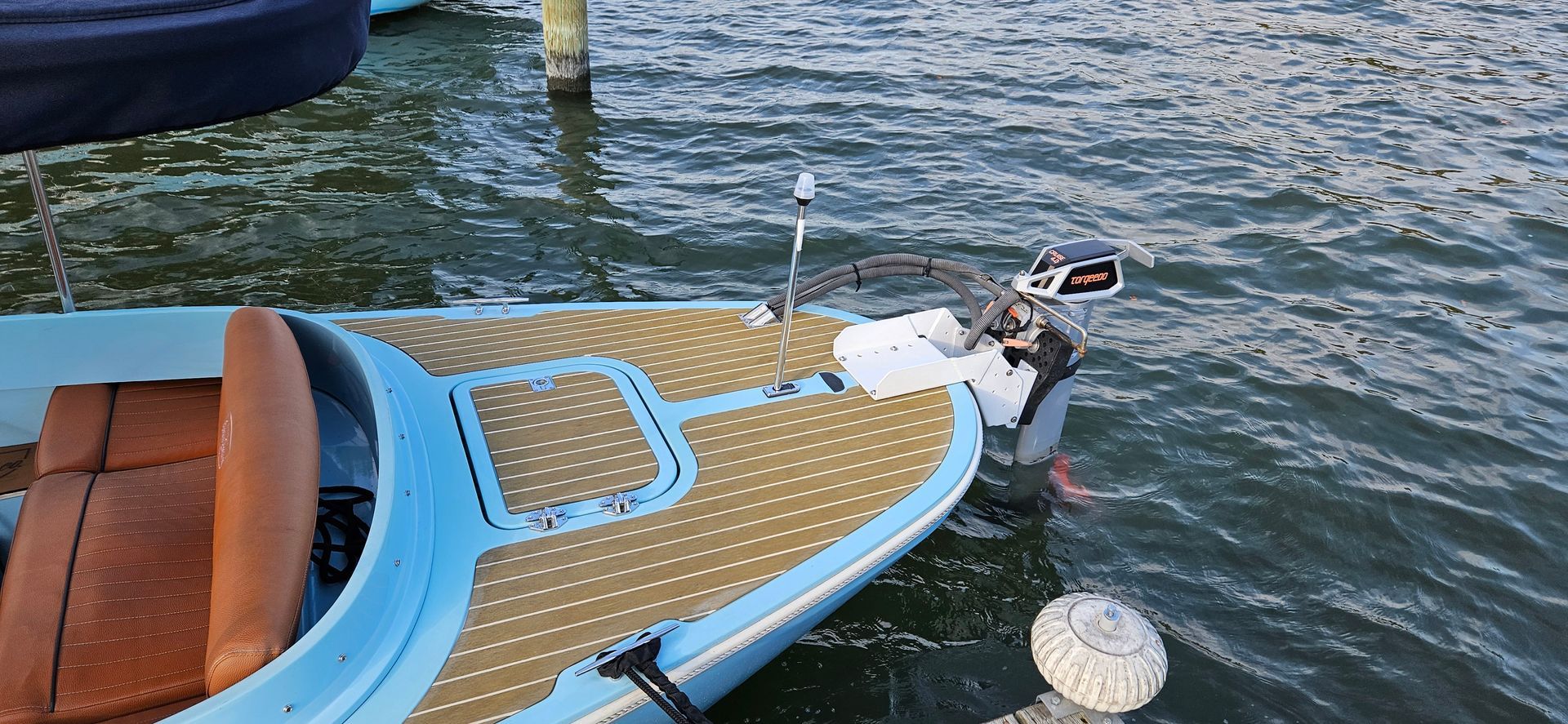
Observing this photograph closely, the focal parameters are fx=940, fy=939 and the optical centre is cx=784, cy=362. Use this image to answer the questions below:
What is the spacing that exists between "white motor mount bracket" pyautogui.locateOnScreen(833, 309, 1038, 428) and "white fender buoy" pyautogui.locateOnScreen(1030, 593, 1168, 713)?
148cm

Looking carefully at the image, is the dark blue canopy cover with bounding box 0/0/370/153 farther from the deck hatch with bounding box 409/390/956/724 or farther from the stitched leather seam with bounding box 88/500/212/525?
the deck hatch with bounding box 409/390/956/724

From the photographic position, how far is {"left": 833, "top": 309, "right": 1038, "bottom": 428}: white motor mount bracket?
4.50m

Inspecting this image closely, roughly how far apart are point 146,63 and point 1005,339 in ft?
11.6

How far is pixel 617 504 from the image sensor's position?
3609 mm

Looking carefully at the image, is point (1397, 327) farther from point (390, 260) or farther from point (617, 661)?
point (390, 260)

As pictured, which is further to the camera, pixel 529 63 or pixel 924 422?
pixel 529 63

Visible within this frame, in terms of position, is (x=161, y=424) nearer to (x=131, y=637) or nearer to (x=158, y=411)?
(x=158, y=411)

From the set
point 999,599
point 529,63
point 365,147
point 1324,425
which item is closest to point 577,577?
point 999,599

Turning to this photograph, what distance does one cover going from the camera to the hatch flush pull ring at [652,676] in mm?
2859

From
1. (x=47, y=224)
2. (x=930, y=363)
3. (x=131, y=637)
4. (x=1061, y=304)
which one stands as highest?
(x=47, y=224)

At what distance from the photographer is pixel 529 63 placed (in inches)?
453

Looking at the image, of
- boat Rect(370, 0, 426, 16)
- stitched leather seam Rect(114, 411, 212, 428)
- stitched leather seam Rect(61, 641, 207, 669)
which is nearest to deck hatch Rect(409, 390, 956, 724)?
stitched leather seam Rect(61, 641, 207, 669)

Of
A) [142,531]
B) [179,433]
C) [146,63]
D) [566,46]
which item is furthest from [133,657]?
[566,46]

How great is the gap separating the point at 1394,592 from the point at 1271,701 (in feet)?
3.66
